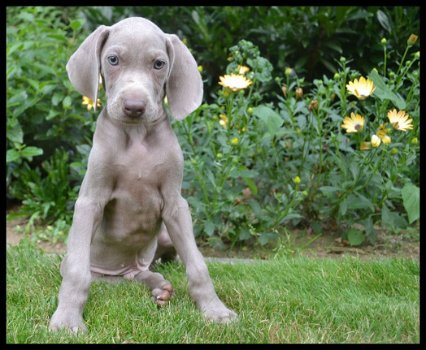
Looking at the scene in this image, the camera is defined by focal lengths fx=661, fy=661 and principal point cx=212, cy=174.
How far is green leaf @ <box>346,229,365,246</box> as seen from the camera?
5.05 metres

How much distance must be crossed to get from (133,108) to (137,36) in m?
0.40

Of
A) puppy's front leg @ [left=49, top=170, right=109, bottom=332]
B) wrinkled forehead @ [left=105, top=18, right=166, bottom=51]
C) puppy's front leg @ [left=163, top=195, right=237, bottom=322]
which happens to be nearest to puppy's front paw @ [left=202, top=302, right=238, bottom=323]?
puppy's front leg @ [left=163, top=195, right=237, bottom=322]

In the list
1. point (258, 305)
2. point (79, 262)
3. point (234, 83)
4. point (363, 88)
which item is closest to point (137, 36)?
A: point (79, 262)

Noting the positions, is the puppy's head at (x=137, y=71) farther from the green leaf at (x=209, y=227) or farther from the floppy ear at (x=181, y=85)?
the green leaf at (x=209, y=227)

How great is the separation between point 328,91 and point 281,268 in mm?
1433

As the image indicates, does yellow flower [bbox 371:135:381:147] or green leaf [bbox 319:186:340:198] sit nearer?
yellow flower [bbox 371:135:381:147]

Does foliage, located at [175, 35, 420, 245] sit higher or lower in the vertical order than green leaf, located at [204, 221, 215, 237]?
higher

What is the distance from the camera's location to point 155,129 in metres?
3.62

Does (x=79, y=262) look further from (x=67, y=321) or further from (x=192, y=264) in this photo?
(x=192, y=264)

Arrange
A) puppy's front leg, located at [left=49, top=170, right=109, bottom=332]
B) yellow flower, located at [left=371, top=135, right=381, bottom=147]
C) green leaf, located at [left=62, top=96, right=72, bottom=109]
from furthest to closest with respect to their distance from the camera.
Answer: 1. green leaf, located at [left=62, top=96, right=72, bottom=109]
2. yellow flower, located at [left=371, top=135, right=381, bottom=147]
3. puppy's front leg, located at [left=49, top=170, right=109, bottom=332]

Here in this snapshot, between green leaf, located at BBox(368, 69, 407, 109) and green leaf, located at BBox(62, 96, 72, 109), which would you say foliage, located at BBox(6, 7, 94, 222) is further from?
green leaf, located at BBox(368, 69, 407, 109)

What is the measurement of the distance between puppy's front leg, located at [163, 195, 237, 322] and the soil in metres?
1.33

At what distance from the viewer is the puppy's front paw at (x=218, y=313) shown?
3.33 m
